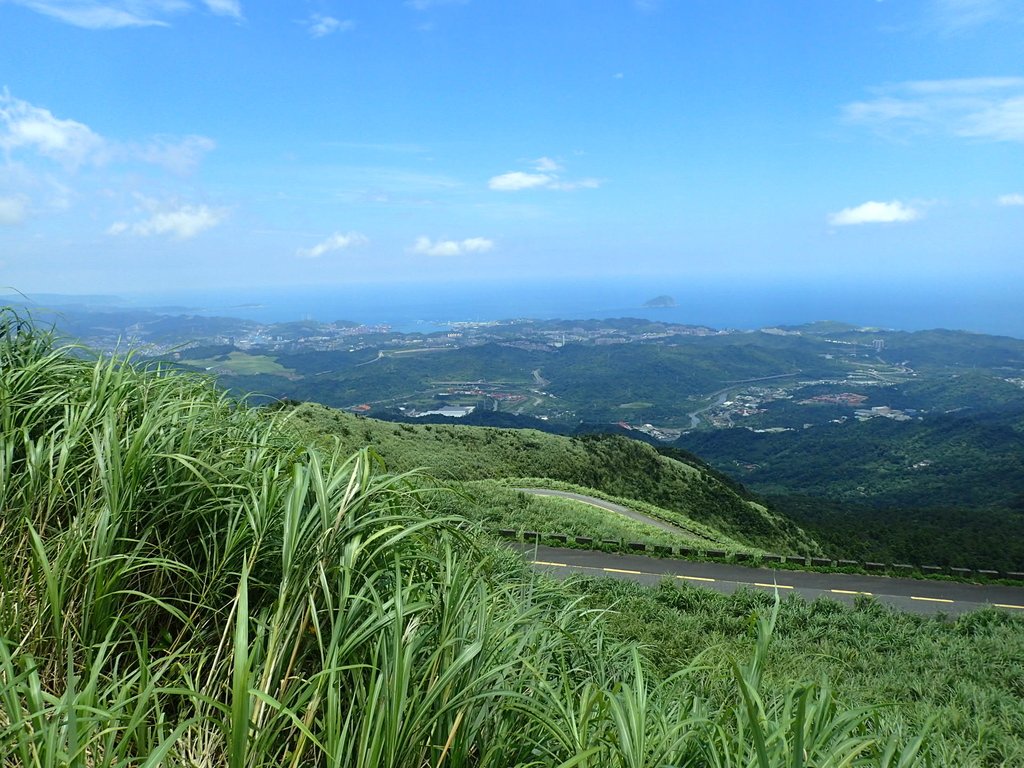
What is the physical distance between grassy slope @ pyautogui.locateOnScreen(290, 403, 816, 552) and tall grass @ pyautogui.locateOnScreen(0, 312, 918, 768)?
81.7ft

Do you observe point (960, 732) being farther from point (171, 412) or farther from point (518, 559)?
point (171, 412)

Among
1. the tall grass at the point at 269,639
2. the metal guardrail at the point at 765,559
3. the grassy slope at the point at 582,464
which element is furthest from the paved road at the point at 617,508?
the tall grass at the point at 269,639

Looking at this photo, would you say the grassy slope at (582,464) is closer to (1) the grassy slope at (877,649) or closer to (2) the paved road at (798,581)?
(2) the paved road at (798,581)

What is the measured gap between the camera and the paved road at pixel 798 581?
44.1 ft

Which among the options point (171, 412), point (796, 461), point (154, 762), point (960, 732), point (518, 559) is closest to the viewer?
point (154, 762)

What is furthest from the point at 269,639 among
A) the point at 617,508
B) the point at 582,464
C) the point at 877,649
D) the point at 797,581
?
the point at 582,464

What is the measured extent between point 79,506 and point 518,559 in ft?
16.0

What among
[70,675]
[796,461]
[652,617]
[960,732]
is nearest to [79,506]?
[70,675]

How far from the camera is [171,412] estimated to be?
362 cm

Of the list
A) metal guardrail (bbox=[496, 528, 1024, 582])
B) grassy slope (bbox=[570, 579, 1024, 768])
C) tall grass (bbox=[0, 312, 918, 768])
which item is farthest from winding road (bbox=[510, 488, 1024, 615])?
tall grass (bbox=[0, 312, 918, 768])

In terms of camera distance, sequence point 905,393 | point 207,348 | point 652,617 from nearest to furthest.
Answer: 1. point 652,617
2. point 207,348
3. point 905,393

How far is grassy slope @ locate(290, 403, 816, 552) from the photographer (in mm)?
32406

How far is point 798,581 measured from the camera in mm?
14430

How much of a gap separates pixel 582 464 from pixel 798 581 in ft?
81.1
